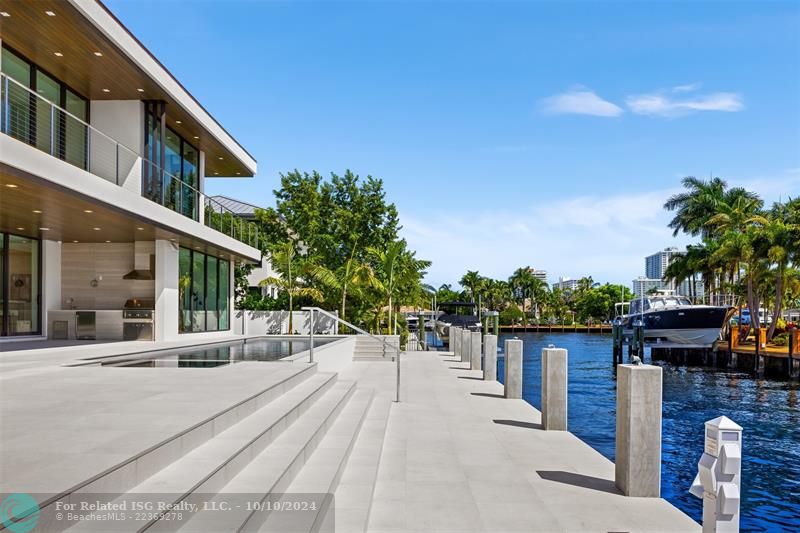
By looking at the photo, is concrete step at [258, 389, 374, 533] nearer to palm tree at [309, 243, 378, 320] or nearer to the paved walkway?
the paved walkway

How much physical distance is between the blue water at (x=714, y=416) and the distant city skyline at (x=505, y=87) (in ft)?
27.5

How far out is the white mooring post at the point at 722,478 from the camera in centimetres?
459

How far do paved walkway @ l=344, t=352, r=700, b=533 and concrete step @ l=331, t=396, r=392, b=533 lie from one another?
120mm

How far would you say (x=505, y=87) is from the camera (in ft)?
67.2

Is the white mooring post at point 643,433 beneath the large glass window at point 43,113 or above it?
beneath

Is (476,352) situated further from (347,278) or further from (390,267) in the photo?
(347,278)

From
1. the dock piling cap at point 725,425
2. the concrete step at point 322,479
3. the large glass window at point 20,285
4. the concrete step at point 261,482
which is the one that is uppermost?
the large glass window at point 20,285

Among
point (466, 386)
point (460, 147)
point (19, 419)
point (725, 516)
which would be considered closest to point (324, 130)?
point (460, 147)

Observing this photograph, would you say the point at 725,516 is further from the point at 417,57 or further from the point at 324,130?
the point at 324,130

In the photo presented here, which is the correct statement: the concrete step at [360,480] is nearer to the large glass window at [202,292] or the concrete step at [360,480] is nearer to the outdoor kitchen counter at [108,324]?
the outdoor kitchen counter at [108,324]

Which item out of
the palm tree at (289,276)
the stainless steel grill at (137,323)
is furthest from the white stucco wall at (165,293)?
the palm tree at (289,276)

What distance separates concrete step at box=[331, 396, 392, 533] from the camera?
509 cm

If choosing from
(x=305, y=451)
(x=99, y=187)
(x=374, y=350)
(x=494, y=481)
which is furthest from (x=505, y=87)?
(x=305, y=451)

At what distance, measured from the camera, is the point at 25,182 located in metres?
10.0
